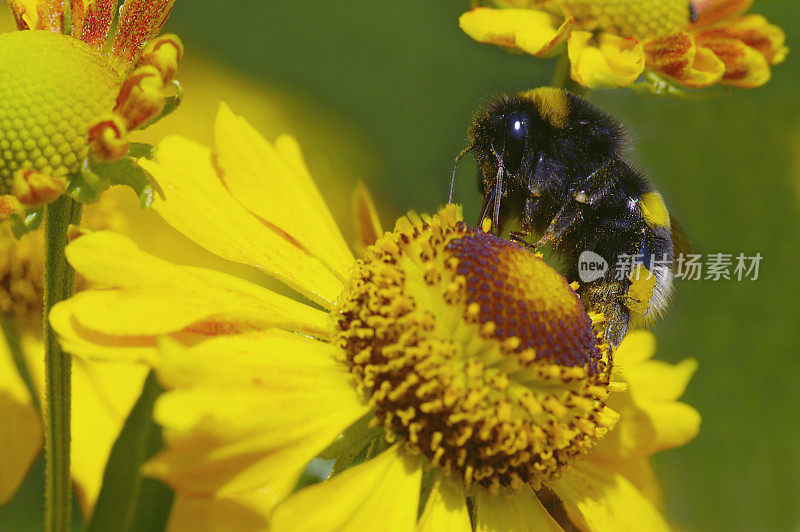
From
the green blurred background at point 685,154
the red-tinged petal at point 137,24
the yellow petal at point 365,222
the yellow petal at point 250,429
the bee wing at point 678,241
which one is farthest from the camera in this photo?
the green blurred background at point 685,154

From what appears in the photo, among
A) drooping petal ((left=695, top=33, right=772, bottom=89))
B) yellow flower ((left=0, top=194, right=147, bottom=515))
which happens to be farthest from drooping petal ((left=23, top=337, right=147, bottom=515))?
drooping petal ((left=695, top=33, right=772, bottom=89))

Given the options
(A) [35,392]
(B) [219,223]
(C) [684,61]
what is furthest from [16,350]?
(C) [684,61]

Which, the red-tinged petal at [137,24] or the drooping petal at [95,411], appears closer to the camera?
A: the red-tinged petal at [137,24]

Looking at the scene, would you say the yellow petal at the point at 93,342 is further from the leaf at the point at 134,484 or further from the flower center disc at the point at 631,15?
the flower center disc at the point at 631,15

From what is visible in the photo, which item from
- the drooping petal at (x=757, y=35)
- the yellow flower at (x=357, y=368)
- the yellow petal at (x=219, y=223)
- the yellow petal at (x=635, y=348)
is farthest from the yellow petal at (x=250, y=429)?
the drooping petal at (x=757, y=35)

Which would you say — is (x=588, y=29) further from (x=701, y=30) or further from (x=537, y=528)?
(x=537, y=528)

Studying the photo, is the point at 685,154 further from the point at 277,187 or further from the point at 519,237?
the point at 277,187
